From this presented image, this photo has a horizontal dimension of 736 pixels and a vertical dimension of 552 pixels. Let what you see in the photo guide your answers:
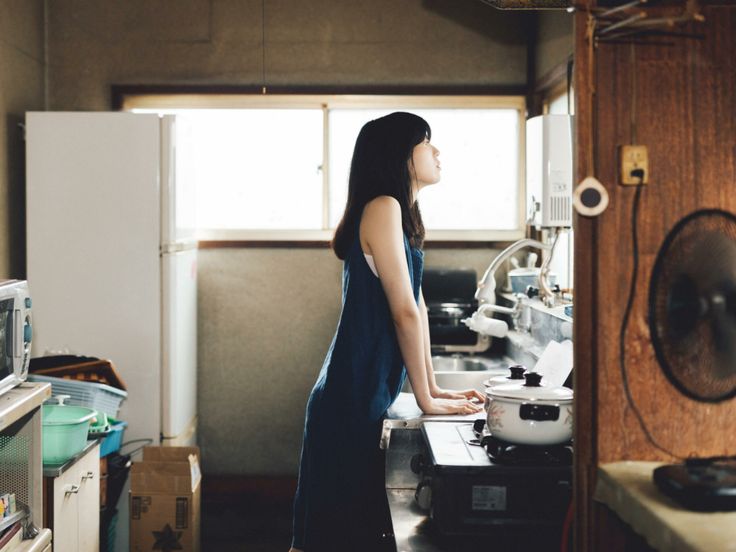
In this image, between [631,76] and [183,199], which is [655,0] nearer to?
[631,76]

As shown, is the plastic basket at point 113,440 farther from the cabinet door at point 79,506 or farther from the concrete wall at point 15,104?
the concrete wall at point 15,104

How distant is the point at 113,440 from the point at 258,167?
5.50 feet

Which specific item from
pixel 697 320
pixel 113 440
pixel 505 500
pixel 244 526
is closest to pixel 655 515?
pixel 697 320

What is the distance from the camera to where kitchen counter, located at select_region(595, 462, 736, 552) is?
3.45 feet

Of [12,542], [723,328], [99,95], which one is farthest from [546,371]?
A: [99,95]

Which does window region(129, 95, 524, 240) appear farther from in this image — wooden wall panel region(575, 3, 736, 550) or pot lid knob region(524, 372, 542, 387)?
wooden wall panel region(575, 3, 736, 550)

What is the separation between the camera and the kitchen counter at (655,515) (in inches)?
41.4

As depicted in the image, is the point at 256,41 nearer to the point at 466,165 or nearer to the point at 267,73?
the point at 267,73

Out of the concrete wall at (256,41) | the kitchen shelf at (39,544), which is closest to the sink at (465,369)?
the kitchen shelf at (39,544)

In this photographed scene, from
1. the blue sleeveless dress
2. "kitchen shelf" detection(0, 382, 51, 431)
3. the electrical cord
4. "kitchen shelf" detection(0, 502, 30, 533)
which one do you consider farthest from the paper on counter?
"kitchen shelf" detection(0, 502, 30, 533)

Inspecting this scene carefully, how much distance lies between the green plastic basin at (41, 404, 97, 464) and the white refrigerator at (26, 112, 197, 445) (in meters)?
0.83

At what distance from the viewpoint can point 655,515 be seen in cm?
114

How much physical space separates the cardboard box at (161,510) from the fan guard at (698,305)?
2309 millimetres

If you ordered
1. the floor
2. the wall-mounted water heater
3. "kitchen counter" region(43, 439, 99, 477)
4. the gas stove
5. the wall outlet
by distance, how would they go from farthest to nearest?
the floor, the wall-mounted water heater, "kitchen counter" region(43, 439, 99, 477), the gas stove, the wall outlet
